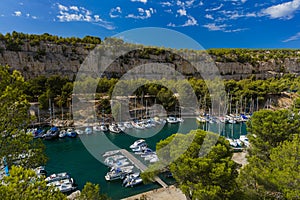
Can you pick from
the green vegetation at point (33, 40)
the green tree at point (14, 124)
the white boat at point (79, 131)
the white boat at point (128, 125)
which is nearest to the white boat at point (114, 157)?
the white boat at point (79, 131)

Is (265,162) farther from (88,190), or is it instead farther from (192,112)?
(192,112)

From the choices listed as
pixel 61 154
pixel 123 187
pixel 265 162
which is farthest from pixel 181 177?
pixel 61 154

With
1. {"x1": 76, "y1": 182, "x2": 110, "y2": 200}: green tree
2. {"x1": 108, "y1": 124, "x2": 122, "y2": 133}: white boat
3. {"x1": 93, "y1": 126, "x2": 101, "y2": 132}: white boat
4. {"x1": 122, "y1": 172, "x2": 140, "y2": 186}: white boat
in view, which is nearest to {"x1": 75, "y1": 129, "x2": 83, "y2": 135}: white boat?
{"x1": 93, "y1": 126, "x2": 101, "y2": 132}: white boat

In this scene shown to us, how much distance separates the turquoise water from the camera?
1270cm

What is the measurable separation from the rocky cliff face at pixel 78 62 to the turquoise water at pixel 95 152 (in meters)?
22.9

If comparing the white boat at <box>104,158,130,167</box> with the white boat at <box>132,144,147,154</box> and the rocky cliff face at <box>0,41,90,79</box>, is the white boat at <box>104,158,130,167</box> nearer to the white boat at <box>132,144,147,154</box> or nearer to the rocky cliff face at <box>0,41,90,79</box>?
the white boat at <box>132,144,147,154</box>

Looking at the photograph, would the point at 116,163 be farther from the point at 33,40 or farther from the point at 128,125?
the point at 33,40

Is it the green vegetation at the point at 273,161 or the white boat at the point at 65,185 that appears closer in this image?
the green vegetation at the point at 273,161

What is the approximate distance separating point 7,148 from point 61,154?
1438cm

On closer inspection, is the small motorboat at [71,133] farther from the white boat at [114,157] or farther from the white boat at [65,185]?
the white boat at [65,185]

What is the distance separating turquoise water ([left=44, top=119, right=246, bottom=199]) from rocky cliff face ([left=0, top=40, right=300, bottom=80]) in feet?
75.3

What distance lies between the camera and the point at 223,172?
7145mm

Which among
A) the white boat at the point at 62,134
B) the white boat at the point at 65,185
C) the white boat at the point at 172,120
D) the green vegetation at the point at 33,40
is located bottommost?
the white boat at the point at 65,185

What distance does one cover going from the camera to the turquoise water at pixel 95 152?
41.7 feet
